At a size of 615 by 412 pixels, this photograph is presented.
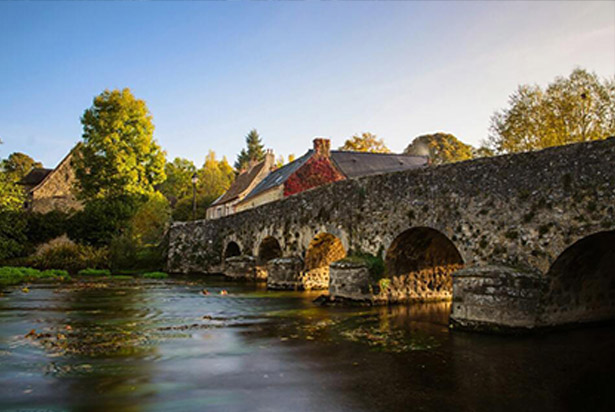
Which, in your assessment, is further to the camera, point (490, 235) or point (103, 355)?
point (490, 235)

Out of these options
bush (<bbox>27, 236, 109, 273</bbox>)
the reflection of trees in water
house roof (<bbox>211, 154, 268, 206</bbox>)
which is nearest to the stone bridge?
the reflection of trees in water

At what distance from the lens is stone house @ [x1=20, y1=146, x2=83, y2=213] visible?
128ft

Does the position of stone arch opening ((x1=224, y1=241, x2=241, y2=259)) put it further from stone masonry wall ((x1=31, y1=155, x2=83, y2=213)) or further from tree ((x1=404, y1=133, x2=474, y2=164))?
tree ((x1=404, y1=133, x2=474, y2=164))

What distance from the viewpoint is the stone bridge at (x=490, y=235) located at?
27.8 feet

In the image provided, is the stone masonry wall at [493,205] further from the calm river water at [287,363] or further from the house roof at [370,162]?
the house roof at [370,162]

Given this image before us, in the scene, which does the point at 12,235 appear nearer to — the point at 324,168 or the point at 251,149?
the point at 324,168

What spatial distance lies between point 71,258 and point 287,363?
78.9ft

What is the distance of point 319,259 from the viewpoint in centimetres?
1764

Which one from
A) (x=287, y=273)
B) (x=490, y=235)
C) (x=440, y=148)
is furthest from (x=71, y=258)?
(x=440, y=148)

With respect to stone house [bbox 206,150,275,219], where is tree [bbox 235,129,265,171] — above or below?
above

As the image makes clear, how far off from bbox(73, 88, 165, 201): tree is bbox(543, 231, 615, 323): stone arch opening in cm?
2986

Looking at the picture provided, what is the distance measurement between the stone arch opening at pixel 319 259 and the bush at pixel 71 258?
50.6 feet

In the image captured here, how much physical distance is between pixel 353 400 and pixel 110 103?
110 ft

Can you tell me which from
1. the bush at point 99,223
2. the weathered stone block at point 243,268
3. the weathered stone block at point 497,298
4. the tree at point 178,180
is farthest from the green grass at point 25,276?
the tree at point 178,180
